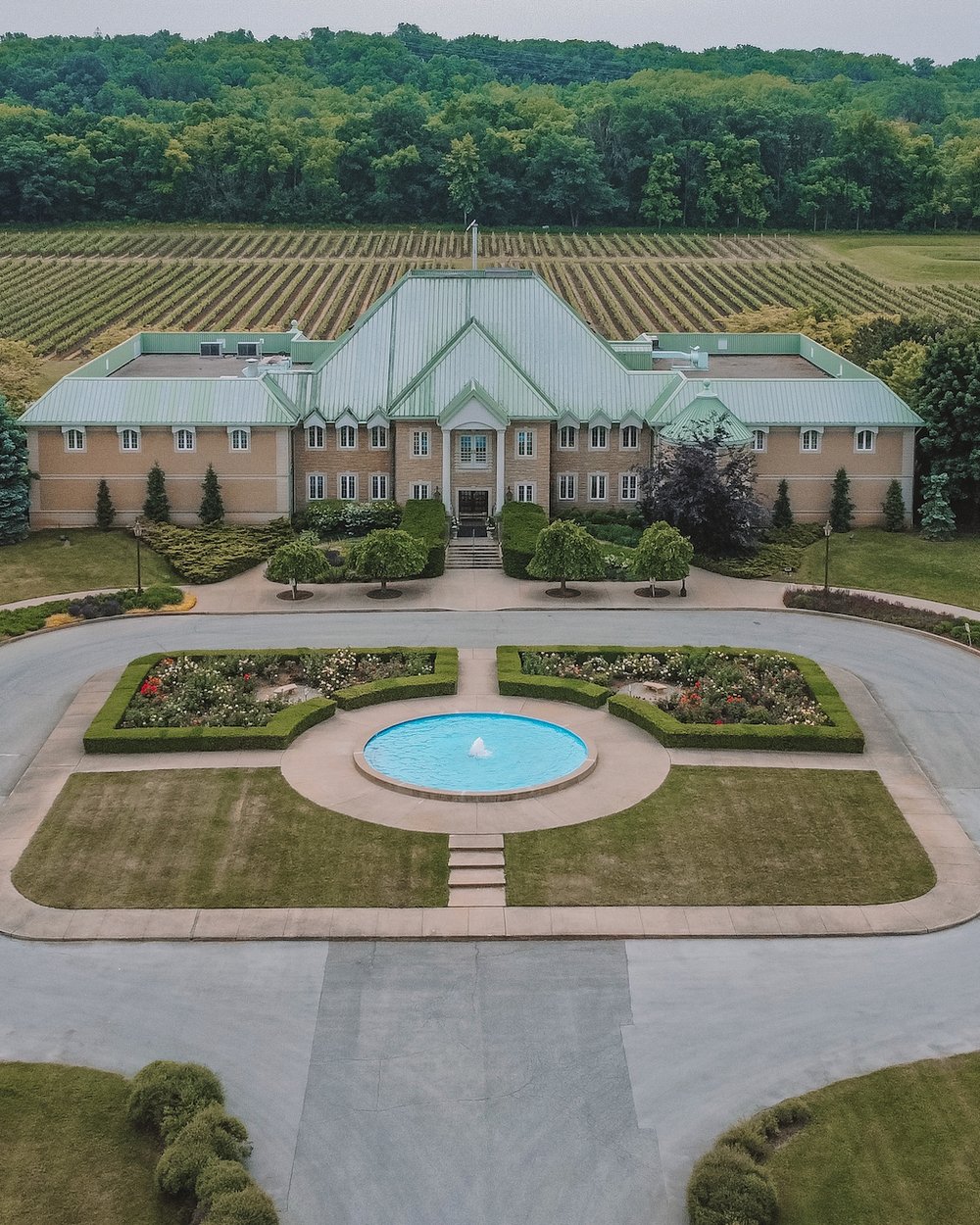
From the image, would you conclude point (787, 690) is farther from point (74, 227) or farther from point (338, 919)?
point (74, 227)

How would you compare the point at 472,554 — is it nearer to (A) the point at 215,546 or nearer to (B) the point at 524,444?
(B) the point at 524,444

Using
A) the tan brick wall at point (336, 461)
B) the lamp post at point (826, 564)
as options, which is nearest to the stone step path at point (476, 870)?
the lamp post at point (826, 564)

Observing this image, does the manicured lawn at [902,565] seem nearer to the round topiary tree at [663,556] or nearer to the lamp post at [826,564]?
the lamp post at [826,564]

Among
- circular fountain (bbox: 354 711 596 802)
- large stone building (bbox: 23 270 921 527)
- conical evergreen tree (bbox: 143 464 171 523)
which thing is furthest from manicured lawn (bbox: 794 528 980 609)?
conical evergreen tree (bbox: 143 464 171 523)

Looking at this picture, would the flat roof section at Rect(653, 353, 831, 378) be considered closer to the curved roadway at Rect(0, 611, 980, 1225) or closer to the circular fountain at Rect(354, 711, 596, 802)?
the circular fountain at Rect(354, 711, 596, 802)

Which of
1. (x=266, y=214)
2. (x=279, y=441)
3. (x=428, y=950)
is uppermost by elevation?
(x=266, y=214)

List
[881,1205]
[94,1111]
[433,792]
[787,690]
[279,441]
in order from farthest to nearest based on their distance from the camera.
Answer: [279,441] → [787,690] → [433,792] → [94,1111] → [881,1205]

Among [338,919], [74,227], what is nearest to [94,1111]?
[338,919]
